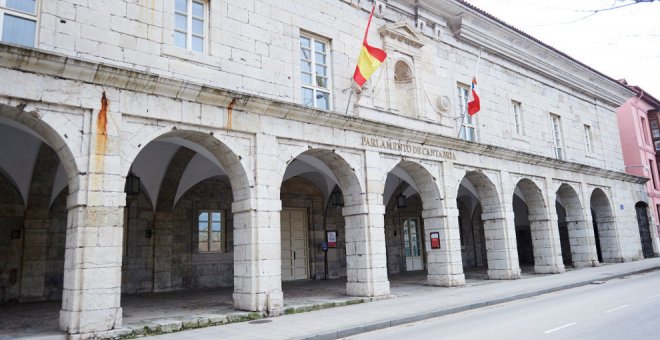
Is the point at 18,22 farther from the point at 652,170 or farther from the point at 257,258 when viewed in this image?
the point at 652,170

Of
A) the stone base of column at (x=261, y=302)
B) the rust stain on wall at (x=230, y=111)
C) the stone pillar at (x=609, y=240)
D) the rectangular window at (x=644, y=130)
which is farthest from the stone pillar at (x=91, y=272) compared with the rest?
the rectangular window at (x=644, y=130)

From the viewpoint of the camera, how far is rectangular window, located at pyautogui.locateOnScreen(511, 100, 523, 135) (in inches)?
665

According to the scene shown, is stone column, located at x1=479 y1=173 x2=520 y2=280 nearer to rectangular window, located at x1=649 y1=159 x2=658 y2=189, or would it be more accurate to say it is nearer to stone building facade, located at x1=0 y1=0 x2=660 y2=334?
stone building facade, located at x1=0 y1=0 x2=660 y2=334

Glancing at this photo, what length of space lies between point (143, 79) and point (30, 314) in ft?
16.9

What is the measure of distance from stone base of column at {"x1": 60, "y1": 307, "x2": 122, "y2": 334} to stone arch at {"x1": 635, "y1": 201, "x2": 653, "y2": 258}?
23.7m

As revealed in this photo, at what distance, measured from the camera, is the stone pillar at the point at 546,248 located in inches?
645

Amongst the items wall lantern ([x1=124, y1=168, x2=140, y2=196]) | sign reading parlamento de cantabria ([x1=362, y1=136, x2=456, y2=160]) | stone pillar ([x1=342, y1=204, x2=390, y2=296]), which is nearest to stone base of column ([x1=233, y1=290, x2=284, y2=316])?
stone pillar ([x1=342, y1=204, x2=390, y2=296])

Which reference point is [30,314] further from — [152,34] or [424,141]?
[424,141]

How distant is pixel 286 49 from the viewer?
34.8 ft

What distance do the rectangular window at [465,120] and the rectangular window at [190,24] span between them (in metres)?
8.31

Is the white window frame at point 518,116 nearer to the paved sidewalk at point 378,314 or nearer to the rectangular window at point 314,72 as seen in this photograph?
the paved sidewalk at point 378,314

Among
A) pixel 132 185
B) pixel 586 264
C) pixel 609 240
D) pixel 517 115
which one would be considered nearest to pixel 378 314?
pixel 132 185

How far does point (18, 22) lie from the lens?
752 cm

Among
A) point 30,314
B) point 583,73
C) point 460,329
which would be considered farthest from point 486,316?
point 583,73
